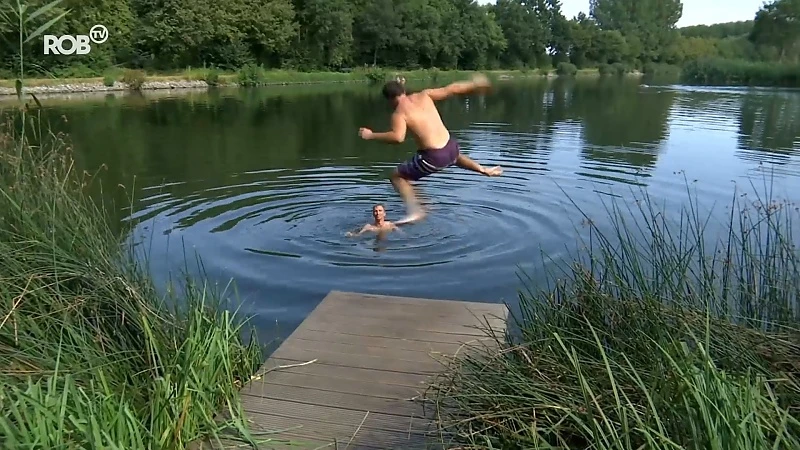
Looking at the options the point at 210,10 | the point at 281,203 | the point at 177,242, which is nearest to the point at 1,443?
the point at 177,242

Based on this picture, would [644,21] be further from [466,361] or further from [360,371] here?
[466,361]

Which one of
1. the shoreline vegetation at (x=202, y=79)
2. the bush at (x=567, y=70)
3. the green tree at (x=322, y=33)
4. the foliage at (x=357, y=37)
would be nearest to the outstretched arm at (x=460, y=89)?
the shoreline vegetation at (x=202, y=79)

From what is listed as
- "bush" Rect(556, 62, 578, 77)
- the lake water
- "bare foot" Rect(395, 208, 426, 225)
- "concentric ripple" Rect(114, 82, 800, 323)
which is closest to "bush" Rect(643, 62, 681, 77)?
"bush" Rect(556, 62, 578, 77)

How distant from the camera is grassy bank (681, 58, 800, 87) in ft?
146

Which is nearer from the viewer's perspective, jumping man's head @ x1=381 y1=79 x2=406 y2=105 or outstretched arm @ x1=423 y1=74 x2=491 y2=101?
jumping man's head @ x1=381 y1=79 x2=406 y2=105

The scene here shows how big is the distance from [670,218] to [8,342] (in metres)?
7.67

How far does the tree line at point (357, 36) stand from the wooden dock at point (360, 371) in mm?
23517

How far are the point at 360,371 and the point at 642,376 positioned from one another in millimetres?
1801

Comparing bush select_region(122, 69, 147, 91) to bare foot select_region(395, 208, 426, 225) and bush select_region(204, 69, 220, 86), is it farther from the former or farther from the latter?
bare foot select_region(395, 208, 426, 225)

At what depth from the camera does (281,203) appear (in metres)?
9.93

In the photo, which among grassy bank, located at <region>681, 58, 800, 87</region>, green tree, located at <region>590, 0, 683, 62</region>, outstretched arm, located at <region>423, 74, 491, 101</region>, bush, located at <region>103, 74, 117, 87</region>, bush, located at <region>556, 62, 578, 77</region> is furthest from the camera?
green tree, located at <region>590, 0, 683, 62</region>

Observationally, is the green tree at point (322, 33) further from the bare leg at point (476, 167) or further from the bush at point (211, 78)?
the bare leg at point (476, 167)

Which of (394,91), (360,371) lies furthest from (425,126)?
(360,371)

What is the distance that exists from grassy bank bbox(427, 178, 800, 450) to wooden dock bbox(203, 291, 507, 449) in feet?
1.11
